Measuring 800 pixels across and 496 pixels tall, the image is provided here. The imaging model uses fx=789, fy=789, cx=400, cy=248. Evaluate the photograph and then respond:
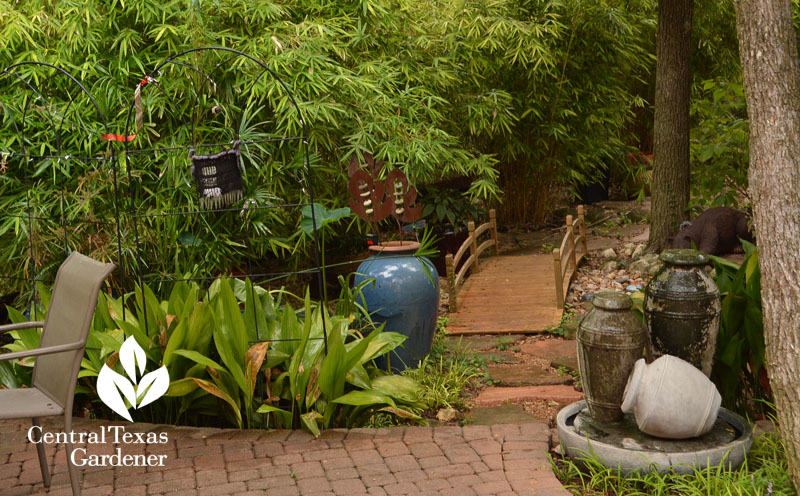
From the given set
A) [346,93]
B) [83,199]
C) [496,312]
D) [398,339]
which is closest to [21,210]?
[83,199]

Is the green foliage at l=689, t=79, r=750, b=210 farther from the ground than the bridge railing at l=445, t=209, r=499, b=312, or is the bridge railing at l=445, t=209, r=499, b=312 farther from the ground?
the green foliage at l=689, t=79, r=750, b=210

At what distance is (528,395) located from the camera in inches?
158

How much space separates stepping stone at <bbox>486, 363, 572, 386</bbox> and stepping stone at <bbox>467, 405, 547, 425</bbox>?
430 mm

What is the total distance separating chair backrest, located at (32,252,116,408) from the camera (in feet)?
8.60

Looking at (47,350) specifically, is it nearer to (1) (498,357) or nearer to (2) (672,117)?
(1) (498,357)

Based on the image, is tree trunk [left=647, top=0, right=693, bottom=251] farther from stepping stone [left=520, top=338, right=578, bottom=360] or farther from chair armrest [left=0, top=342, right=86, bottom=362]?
chair armrest [left=0, top=342, right=86, bottom=362]

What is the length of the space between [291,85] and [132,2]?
1.15 m

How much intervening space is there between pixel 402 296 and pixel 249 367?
1170 mm

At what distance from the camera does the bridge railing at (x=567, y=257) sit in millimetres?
5695

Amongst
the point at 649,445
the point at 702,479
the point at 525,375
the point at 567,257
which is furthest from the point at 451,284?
the point at 702,479

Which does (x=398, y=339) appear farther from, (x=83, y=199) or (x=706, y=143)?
(x=706, y=143)

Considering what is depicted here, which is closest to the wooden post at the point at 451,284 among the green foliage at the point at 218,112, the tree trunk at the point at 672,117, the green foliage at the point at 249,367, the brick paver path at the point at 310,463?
the green foliage at the point at 218,112

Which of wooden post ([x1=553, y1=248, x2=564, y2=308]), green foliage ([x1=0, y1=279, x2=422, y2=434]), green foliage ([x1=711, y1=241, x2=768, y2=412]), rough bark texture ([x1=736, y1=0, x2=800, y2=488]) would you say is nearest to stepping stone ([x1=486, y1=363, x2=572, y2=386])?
green foliage ([x1=0, y1=279, x2=422, y2=434])

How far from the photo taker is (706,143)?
5.81m
